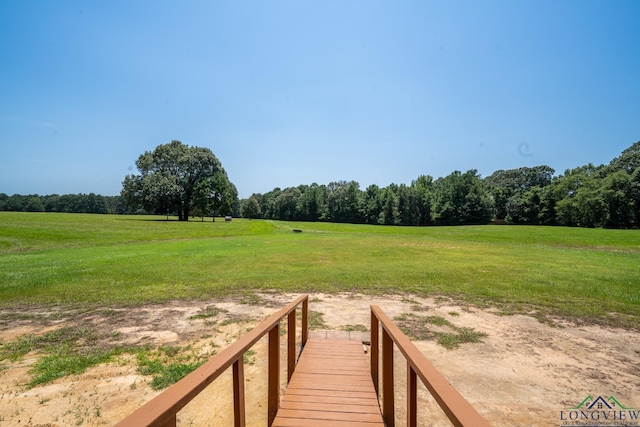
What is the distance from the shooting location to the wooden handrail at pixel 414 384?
1.30 metres

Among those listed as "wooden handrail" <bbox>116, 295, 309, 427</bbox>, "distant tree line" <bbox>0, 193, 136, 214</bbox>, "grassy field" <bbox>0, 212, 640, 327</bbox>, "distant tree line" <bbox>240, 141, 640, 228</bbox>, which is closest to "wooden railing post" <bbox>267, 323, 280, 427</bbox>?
"wooden handrail" <bbox>116, 295, 309, 427</bbox>

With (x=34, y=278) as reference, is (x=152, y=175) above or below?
above

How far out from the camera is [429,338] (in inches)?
242

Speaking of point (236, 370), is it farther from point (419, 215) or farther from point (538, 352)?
point (419, 215)

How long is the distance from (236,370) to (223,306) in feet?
20.6

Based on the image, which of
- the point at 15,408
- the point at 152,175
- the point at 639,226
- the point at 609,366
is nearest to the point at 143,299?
the point at 15,408

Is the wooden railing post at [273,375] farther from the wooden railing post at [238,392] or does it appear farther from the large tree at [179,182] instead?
the large tree at [179,182]

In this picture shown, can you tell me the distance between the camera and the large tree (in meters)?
49.6

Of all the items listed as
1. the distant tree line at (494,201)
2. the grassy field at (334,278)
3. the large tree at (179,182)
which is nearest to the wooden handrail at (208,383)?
the grassy field at (334,278)

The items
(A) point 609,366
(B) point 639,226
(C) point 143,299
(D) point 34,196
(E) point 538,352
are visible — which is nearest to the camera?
(A) point 609,366

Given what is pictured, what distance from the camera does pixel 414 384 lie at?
7.27 ft

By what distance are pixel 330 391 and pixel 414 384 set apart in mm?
2080

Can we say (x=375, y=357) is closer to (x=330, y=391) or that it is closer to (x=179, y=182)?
(x=330, y=391)

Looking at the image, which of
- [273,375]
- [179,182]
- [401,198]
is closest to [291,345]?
[273,375]
